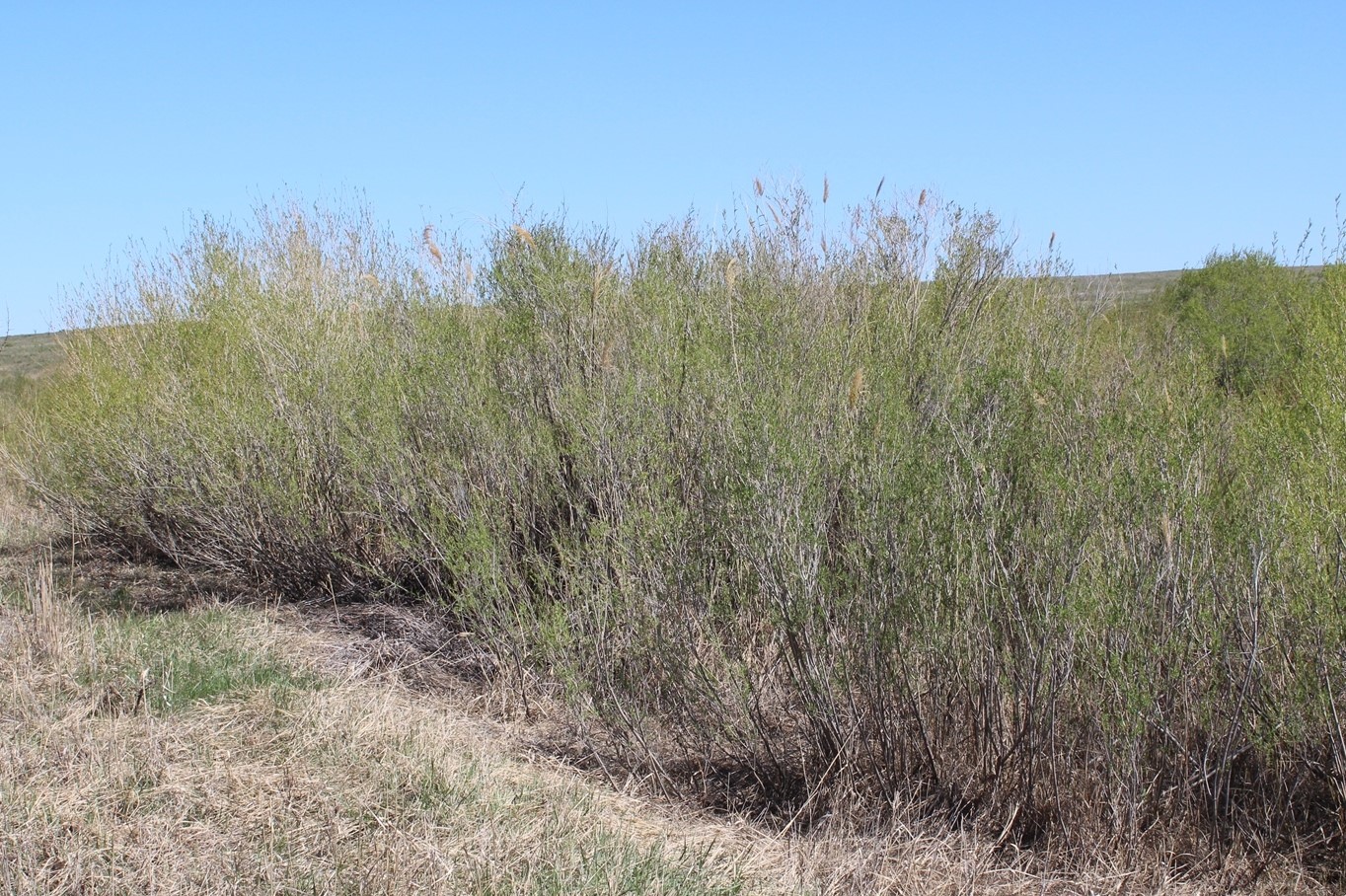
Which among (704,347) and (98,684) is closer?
(98,684)

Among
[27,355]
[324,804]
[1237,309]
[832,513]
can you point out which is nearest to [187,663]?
[324,804]

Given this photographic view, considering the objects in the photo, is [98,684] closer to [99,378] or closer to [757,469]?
[757,469]

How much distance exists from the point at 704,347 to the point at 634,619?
152 cm

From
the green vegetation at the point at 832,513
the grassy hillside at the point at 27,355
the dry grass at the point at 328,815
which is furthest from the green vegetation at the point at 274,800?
the grassy hillside at the point at 27,355

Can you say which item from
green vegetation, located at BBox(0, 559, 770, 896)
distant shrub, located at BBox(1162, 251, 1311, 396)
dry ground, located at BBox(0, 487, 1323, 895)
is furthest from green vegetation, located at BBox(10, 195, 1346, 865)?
distant shrub, located at BBox(1162, 251, 1311, 396)

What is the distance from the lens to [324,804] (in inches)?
154

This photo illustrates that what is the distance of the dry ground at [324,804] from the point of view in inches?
137

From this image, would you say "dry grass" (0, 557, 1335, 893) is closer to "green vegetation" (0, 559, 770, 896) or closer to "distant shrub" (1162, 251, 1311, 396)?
"green vegetation" (0, 559, 770, 896)

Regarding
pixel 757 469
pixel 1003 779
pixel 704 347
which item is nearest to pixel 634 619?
pixel 757 469

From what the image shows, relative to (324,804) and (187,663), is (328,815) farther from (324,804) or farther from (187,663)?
(187,663)

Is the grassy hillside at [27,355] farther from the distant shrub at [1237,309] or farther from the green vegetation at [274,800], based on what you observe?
the distant shrub at [1237,309]

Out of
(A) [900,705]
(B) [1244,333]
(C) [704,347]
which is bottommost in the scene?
(A) [900,705]

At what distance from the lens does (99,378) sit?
9.30 metres

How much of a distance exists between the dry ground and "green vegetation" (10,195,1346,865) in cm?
42
